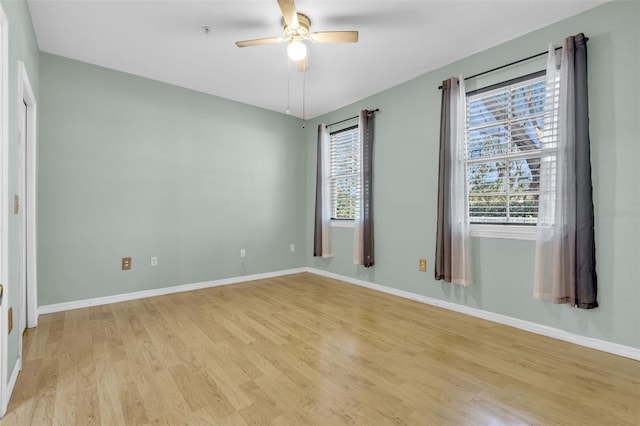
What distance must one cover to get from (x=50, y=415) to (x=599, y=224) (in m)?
3.78

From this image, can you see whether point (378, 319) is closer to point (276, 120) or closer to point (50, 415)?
point (50, 415)

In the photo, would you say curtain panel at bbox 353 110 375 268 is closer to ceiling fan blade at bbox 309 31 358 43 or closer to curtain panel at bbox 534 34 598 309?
ceiling fan blade at bbox 309 31 358 43

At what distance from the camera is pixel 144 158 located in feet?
12.0

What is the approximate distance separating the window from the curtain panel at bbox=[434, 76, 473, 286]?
12cm

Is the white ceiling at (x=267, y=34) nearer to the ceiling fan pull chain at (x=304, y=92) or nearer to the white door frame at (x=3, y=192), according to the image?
the ceiling fan pull chain at (x=304, y=92)

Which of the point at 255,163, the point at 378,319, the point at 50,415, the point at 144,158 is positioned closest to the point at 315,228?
the point at 255,163

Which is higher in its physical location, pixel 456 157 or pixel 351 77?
pixel 351 77

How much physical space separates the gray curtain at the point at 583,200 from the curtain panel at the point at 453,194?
0.88 m

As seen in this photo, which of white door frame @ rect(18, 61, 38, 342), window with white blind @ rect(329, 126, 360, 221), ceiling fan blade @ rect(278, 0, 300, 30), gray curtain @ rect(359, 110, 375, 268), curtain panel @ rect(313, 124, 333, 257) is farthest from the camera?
curtain panel @ rect(313, 124, 333, 257)

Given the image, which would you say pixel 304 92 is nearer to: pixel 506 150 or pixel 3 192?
pixel 506 150

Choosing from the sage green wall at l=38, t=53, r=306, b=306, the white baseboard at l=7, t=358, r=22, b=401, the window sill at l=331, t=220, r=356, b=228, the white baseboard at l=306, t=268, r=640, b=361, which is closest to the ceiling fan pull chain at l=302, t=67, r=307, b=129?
the sage green wall at l=38, t=53, r=306, b=306

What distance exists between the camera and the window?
8.83ft

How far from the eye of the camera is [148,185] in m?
3.69

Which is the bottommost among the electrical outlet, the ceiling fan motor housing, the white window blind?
the electrical outlet
